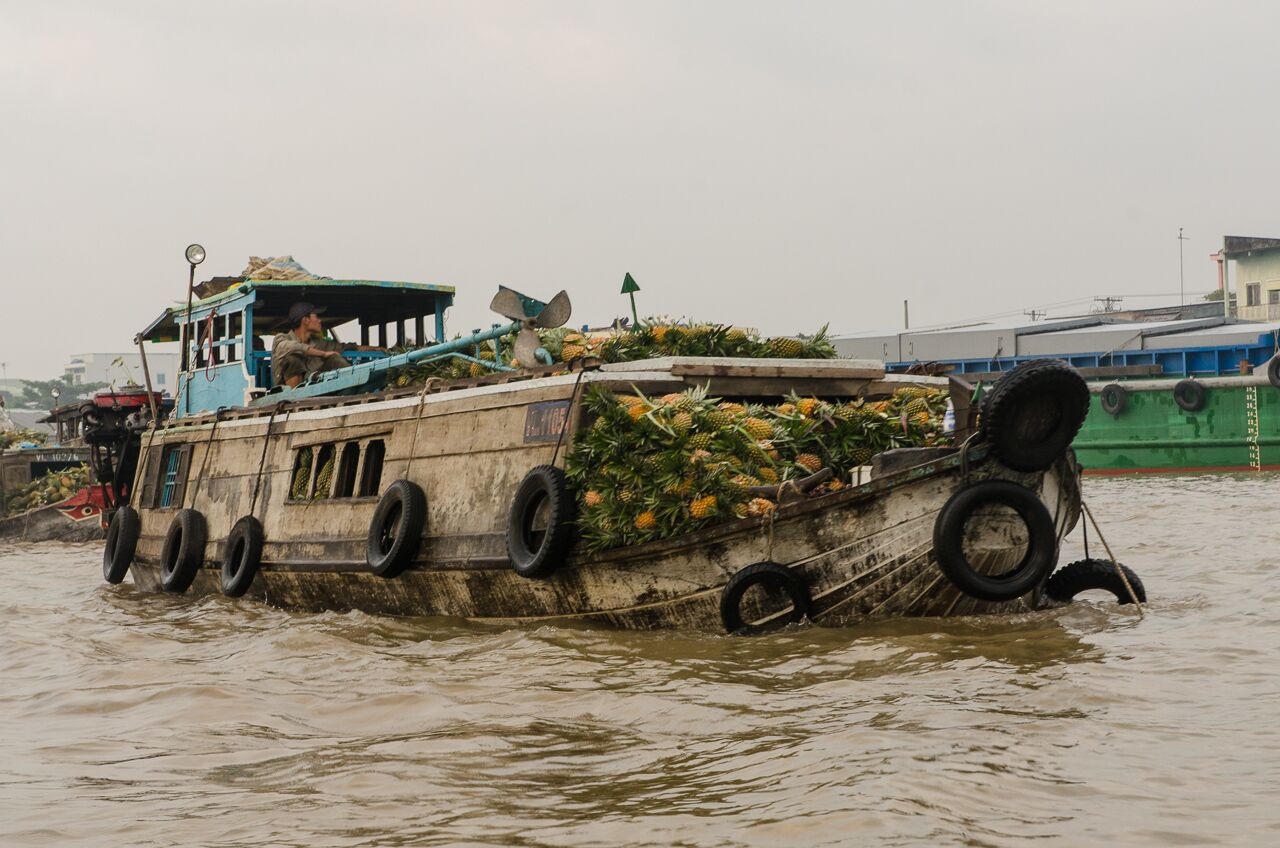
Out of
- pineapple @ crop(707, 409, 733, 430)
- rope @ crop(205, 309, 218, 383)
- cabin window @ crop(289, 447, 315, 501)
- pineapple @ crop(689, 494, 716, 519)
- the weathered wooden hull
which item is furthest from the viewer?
rope @ crop(205, 309, 218, 383)

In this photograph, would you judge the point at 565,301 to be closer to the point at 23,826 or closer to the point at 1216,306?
the point at 23,826

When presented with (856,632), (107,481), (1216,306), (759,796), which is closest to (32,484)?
(107,481)

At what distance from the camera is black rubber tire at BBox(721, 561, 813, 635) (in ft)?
24.8

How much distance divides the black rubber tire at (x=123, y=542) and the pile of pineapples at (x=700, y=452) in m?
8.28

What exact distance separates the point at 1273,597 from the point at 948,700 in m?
4.41

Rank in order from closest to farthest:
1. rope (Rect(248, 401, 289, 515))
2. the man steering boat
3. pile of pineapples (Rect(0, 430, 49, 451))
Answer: rope (Rect(248, 401, 289, 515)) < the man steering boat < pile of pineapples (Rect(0, 430, 49, 451))

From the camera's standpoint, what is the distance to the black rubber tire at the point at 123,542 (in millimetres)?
14734

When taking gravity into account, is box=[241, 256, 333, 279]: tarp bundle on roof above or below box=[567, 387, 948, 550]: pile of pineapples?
above

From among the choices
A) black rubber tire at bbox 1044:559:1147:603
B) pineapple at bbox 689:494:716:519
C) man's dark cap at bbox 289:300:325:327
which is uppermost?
man's dark cap at bbox 289:300:325:327

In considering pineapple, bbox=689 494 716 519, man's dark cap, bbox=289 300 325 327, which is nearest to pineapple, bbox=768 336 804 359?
pineapple, bbox=689 494 716 519

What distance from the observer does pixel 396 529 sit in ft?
32.9

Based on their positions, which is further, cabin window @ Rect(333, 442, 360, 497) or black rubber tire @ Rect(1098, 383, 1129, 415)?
black rubber tire @ Rect(1098, 383, 1129, 415)

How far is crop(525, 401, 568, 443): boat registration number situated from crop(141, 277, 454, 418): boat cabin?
443 centimetres

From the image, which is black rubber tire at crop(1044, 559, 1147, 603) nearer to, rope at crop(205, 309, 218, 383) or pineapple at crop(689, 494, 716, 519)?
pineapple at crop(689, 494, 716, 519)
